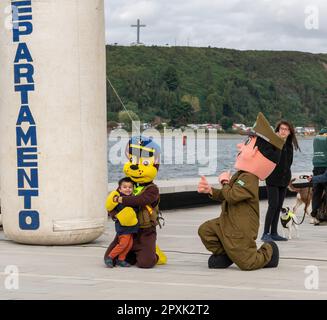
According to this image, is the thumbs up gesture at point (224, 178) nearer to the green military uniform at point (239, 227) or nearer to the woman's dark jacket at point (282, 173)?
the green military uniform at point (239, 227)

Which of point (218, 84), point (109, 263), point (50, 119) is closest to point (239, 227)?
point (109, 263)

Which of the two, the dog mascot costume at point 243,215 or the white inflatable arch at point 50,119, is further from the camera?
the white inflatable arch at point 50,119

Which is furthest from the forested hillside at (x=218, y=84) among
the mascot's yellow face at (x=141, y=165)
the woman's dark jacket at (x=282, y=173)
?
the mascot's yellow face at (x=141, y=165)

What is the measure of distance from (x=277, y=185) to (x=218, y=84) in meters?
129

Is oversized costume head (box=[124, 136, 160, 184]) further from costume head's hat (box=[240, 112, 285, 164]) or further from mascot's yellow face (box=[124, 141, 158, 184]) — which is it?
costume head's hat (box=[240, 112, 285, 164])

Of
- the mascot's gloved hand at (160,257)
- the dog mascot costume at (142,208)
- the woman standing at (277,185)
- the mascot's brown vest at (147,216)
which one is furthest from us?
the woman standing at (277,185)

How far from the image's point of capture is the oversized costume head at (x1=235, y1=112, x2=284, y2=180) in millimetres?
10883

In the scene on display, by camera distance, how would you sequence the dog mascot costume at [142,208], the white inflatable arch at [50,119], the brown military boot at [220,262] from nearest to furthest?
the brown military boot at [220,262], the dog mascot costume at [142,208], the white inflatable arch at [50,119]

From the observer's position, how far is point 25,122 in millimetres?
12375

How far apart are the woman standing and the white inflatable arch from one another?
245 centimetres

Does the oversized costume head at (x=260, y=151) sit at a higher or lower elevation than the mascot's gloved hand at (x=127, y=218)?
higher

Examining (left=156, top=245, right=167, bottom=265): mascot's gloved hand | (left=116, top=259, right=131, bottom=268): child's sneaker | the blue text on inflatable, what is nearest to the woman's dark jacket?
(left=156, top=245, right=167, bottom=265): mascot's gloved hand

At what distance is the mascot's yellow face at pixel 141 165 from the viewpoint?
36.6ft
